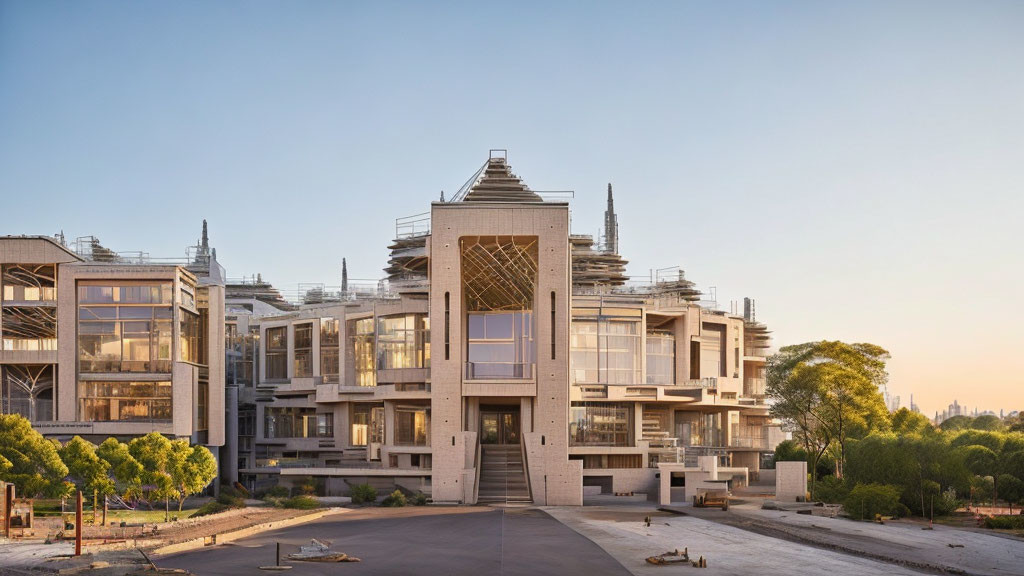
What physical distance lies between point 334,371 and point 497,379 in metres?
26.4

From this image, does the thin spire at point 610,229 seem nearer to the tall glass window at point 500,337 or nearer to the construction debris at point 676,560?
the tall glass window at point 500,337

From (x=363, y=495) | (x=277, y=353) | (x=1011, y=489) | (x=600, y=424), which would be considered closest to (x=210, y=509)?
(x=363, y=495)

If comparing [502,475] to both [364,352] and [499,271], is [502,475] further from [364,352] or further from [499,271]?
[364,352]

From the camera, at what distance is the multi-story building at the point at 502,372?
180 feet

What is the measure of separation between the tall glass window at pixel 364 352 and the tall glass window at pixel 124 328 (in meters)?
18.2

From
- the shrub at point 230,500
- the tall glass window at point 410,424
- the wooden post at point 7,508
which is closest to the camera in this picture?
the wooden post at point 7,508

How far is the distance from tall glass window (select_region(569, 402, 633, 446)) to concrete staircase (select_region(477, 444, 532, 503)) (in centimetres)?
662

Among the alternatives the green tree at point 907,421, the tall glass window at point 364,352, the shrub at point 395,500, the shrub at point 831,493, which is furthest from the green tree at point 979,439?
the tall glass window at point 364,352

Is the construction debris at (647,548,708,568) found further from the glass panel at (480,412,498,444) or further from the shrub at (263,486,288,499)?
the glass panel at (480,412,498,444)

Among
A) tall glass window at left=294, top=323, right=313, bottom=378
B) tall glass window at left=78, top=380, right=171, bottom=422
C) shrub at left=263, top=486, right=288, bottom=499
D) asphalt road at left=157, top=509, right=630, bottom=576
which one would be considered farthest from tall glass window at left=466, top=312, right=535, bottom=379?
tall glass window at left=294, top=323, right=313, bottom=378

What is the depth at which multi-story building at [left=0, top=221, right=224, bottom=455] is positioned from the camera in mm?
56938

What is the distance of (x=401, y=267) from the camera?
75.2m

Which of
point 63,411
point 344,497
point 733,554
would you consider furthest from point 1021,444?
point 63,411

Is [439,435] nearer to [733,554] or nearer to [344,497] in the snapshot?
[344,497]
